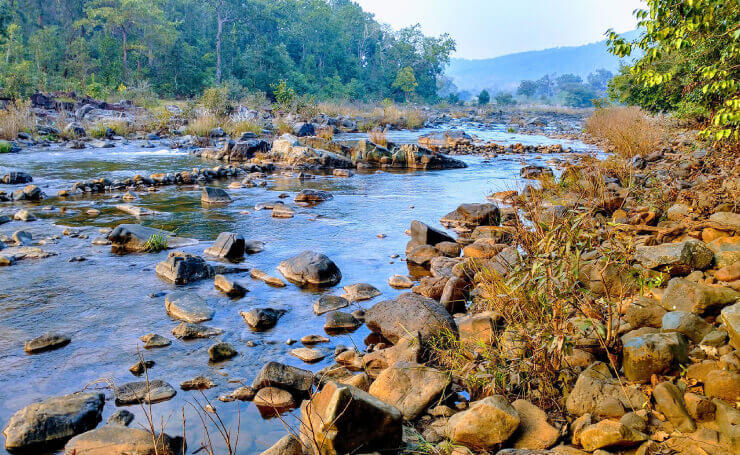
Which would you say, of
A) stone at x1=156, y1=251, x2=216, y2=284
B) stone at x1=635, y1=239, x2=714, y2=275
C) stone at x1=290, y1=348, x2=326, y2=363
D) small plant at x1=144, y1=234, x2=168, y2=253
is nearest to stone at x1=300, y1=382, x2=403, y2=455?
stone at x1=290, y1=348, x2=326, y2=363

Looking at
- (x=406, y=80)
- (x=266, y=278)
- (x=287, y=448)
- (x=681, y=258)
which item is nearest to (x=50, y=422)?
(x=287, y=448)

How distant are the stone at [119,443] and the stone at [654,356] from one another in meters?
2.67

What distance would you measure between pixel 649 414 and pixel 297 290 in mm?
3797

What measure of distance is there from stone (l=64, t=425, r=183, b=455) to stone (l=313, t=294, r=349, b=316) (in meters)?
2.25

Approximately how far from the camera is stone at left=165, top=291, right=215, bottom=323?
4895mm

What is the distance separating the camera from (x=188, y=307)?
5.00 meters

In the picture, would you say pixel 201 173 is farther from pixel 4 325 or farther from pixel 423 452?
pixel 423 452

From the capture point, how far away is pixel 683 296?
3.59 m

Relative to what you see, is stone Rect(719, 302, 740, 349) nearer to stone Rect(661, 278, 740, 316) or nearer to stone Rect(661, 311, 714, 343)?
stone Rect(661, 311, 714, 343)

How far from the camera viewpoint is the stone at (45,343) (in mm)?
4258

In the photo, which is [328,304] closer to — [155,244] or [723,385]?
[155,244]

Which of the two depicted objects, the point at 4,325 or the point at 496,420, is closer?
the point at 496,420

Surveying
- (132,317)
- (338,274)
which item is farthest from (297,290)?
(132,317)

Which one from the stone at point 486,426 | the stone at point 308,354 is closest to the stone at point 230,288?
the stone at point 308,354
